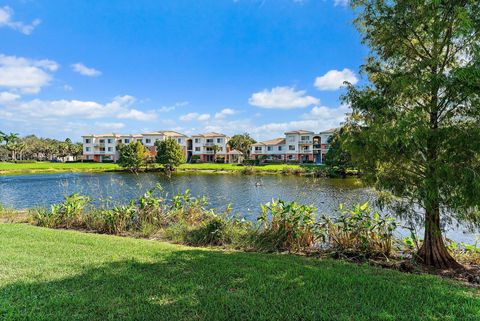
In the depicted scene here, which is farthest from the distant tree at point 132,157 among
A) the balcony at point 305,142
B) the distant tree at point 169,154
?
the balcony at point 305,142

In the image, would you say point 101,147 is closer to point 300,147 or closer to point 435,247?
point 300,147

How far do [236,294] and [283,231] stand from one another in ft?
11.6

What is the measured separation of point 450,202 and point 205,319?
4.70m

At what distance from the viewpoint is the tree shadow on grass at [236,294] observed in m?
3.58

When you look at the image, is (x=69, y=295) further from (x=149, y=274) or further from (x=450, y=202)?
(x=450, y=202)

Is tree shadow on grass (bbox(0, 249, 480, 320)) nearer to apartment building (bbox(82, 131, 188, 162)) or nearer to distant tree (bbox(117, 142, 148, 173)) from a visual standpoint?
distant tree (bbox(117, 142, 148, 173))

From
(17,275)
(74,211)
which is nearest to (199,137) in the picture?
(74,211)

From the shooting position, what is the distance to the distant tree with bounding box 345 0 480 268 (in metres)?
5.05

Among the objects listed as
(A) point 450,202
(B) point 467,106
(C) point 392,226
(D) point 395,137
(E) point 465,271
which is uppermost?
(B) point 467,106

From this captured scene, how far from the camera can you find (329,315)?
356 centimetres

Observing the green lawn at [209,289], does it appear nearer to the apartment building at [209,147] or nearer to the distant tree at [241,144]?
the apartment building at [209,147]

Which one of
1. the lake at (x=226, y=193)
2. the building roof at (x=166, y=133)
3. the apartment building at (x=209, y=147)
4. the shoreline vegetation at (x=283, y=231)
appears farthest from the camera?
the building roof at (x=166, y=133)

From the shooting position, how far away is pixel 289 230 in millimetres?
7355

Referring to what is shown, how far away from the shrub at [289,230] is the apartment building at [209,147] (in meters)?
74.9
